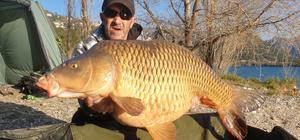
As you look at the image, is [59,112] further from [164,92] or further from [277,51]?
[277,51]

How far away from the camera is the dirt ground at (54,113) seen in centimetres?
417

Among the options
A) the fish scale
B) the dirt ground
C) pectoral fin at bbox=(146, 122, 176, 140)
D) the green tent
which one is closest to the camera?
the fish scale

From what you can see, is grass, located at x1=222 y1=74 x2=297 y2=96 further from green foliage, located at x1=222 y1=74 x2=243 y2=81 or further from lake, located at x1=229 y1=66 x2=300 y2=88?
lake, located at x1=229 y1=66 x2=300 y2=88

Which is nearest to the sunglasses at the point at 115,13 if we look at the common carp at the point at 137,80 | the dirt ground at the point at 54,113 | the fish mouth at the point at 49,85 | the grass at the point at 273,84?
the common carp at the point at 137,80

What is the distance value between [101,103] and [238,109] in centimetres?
60

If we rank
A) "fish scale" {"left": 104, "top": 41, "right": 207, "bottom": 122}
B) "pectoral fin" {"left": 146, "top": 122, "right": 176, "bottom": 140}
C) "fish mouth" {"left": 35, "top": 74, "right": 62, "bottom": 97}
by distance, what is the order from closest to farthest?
1. "fish mouth" {"left": 35, "top": 74, "right": 62, "bottom": 97}
2. "fish scale" {"left": 104, "top": 41, "right": 207, "bottom": 122}
3. "pectoral fin" {"left": 146, "top": 122, "right": 176, "bottom": 140}

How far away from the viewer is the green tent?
652 cm

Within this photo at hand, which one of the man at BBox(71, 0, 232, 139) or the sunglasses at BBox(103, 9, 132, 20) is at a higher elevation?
the sunglasses at BBox(103, 9, 132, 20)

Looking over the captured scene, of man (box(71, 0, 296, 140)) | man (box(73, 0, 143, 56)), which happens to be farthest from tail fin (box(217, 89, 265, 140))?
man (box(73, 0, 143, 56))

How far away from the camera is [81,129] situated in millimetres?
2117

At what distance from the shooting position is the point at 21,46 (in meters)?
6.62

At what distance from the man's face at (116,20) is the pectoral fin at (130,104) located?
632 mm

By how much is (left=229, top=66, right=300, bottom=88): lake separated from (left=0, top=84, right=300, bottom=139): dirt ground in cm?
259

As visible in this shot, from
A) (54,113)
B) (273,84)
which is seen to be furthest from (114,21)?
(273,84)
